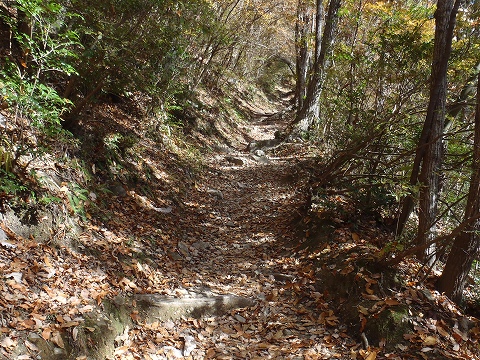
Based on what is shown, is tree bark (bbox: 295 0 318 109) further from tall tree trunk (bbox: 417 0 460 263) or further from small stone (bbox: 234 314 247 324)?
small stone (bbox: 234 314 247 324)

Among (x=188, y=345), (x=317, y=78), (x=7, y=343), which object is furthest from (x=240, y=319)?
(x=317, y=78)

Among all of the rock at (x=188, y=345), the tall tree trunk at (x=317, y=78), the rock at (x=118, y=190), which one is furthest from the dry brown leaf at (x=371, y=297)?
the tall tree trunk at (x=317, y=78)

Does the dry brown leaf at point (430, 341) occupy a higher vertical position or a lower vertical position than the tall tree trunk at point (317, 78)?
lower

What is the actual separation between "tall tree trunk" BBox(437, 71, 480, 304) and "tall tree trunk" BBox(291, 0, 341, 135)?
7.96 meters

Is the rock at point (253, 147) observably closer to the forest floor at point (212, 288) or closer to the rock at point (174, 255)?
the forest floor at point (212, 288)

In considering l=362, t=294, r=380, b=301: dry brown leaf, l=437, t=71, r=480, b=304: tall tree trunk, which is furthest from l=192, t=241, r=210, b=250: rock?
l=437, t=71, r=480, b=304: tall tree trunk

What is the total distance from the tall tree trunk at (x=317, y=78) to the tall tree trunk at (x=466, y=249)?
7.96 meters

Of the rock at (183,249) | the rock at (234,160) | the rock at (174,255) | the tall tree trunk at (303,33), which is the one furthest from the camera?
the tall tree trunk at (303,33)

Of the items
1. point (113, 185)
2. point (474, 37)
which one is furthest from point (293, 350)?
point (474, 37)

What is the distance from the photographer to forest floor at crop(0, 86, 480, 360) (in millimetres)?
3713

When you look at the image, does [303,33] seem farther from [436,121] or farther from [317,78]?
[436,121]

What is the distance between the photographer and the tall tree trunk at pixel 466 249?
4.42 m

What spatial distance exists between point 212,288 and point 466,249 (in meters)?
3.56

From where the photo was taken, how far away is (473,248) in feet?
15.0
